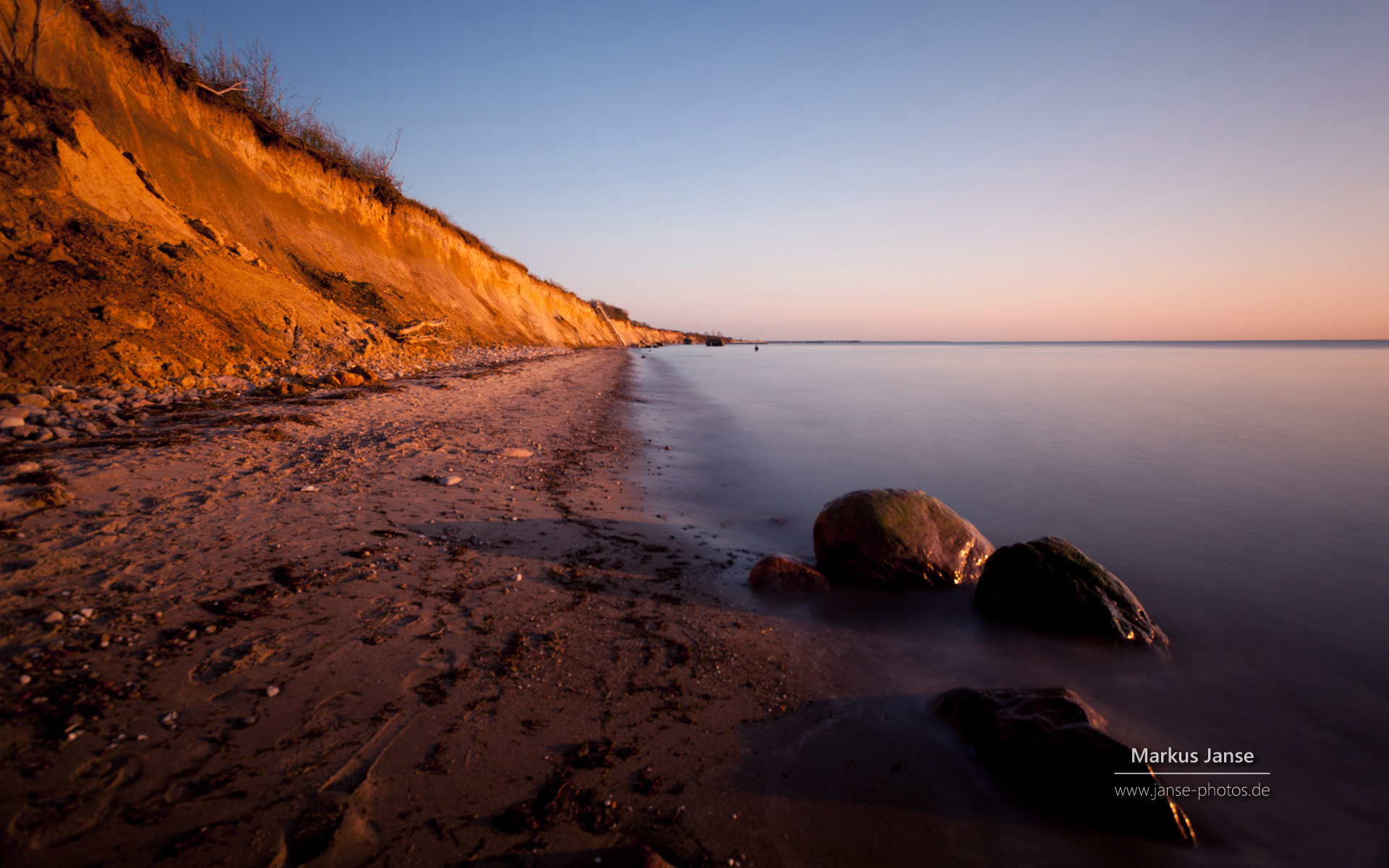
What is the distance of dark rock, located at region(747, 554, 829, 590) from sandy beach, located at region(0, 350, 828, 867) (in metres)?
0.46

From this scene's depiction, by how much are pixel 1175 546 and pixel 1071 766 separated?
5.22m

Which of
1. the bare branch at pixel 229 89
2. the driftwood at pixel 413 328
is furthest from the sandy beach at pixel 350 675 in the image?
the bare branch at pixel 229 89

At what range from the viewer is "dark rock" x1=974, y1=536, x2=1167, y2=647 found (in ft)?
12.5

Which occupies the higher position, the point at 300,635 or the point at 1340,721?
the point at 300,635

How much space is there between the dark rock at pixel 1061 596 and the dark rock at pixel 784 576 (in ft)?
4.30

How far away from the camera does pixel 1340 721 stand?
123 inches

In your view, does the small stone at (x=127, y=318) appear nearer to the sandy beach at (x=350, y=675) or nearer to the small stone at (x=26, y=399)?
the small stone at (x=26, y=399)

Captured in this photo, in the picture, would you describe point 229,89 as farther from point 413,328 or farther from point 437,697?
point 437,697

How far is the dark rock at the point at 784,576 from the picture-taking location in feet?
13.9

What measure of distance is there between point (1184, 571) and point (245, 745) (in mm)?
7534

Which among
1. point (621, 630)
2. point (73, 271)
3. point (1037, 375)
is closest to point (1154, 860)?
point (621, 630)

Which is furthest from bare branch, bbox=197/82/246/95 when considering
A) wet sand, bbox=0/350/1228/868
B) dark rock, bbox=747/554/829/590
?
dark rock, bbox=747/554/829/590

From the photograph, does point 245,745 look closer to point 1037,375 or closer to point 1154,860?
point 1154,860

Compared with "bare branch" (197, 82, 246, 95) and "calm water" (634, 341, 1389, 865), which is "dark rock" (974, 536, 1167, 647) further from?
"bare branch" (197, 82, 246, 95)
